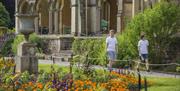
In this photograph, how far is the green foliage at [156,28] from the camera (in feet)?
94.0

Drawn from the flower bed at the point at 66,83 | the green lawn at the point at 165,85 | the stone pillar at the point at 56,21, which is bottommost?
the green lawn at the point at 165,85

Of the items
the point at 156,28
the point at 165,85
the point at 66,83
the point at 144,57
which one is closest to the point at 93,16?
the point at 156,28

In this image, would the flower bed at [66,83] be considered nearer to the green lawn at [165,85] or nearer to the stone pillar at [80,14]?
the green lawn at [165,85]

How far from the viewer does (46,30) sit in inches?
2147

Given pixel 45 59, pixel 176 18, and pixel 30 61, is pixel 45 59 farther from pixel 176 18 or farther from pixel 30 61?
pixel 30 61

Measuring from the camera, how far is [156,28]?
2872cm

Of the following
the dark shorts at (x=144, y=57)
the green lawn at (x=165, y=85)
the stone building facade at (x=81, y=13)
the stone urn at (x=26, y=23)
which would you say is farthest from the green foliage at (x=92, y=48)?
the green lawn at (x=165, y=85)

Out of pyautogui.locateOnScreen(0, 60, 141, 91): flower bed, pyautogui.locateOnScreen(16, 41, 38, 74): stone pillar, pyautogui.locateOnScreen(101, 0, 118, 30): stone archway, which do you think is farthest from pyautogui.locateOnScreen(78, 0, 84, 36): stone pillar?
pyautogui.locateOnScreen(0, 60, 141, 91): flower bed

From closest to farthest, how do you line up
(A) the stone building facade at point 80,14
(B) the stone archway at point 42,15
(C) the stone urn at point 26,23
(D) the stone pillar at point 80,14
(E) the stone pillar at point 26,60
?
(E) the stone pillar at point 26,60 → (C) the stone urn at point 26,23 → (A) the stone building facade at point 80,14 → (D) the stone pillar at point 80,14 → (B) the stone archway at point 42,15

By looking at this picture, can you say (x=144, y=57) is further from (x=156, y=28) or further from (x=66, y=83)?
(x=66, y=83)

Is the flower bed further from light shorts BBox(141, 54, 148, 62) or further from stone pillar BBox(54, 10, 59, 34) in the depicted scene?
stone pillar BBox(54, 10, 59, 34)

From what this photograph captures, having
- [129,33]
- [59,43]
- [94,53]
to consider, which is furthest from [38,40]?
[129,33]

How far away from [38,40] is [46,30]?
1227 centimetres

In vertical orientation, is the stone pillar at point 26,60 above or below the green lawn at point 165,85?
above
